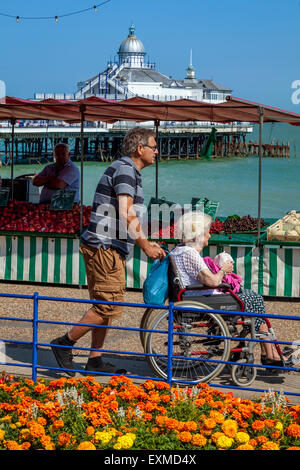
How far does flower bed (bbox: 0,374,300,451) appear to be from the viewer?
3979mm

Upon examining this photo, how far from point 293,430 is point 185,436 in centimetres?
60

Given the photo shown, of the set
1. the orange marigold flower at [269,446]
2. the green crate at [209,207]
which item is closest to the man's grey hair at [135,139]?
the orange marigold flower at [269,446]

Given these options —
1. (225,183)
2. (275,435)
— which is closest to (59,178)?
(275,435)

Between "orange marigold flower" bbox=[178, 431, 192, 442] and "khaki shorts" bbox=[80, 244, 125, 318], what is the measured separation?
185 centimetres

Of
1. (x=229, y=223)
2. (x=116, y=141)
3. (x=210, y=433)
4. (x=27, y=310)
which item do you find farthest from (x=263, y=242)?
(x=116, y=141)

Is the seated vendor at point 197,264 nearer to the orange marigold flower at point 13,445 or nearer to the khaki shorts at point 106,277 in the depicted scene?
the khaki shorts at point 106,277

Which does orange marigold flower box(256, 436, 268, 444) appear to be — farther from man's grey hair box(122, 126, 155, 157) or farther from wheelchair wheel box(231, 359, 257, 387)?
man's grey hair box(122, 126, 155, 157)

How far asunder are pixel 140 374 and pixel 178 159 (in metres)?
84.6

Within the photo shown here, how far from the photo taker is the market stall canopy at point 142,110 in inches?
381

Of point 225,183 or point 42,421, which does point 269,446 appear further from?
point 225,183

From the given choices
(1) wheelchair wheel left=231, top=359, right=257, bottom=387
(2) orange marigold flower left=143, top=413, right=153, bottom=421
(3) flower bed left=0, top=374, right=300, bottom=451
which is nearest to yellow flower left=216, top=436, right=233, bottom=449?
(3) flower bed left=0, top=374, right=300, bottom=451

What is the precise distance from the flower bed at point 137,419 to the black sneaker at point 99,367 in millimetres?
813
